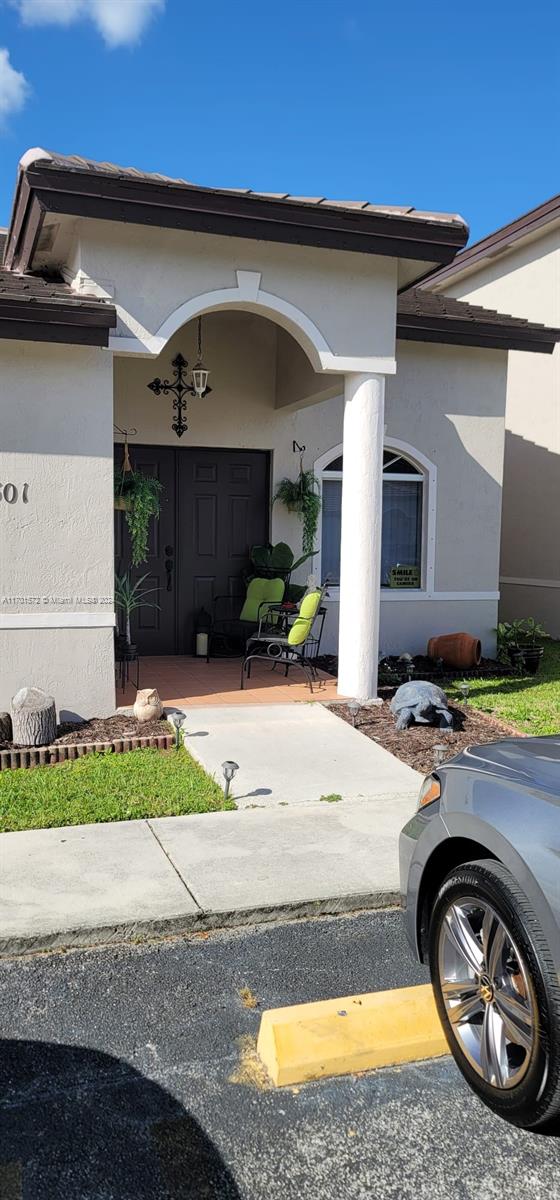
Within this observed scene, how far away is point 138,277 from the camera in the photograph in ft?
23.8

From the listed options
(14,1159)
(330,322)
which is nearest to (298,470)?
(330,322)

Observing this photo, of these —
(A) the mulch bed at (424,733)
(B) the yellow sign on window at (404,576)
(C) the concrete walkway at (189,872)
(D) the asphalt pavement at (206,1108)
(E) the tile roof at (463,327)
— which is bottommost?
(D) the asphalt pavement at (206,1108)

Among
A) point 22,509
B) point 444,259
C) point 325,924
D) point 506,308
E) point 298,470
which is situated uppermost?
point 506,308

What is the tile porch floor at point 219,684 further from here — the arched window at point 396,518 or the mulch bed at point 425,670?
the arched window at point 396,518

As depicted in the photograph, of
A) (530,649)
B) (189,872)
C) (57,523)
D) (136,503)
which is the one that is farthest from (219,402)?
(189,872)

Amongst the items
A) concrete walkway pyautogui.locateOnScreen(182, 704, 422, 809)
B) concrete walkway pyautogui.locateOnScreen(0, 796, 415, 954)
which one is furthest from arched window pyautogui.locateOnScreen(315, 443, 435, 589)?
concrete walkway pyautogui.locateOnScreen(0, 796, 415, 954)

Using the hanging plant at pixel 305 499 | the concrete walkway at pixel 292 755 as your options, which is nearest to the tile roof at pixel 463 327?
the hanging plant at pixel 305 499

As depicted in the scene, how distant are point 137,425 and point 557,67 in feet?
24.9

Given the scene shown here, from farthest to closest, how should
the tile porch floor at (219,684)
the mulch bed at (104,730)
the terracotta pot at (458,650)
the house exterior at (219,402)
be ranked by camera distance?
1. the terracotta pot at (458,650)
2. the tile porch floor at (219,684)
3. the house exterior at (219,402)
4. the mulch bed at (104,730)

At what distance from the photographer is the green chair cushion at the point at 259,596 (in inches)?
396

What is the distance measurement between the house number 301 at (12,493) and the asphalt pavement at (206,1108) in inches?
170

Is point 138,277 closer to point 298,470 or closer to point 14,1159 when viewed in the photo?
point 298,470

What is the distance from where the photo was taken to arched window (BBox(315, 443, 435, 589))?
10.8 m

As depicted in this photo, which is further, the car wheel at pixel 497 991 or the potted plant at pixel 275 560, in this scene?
the potted plant at pixel 275 560
